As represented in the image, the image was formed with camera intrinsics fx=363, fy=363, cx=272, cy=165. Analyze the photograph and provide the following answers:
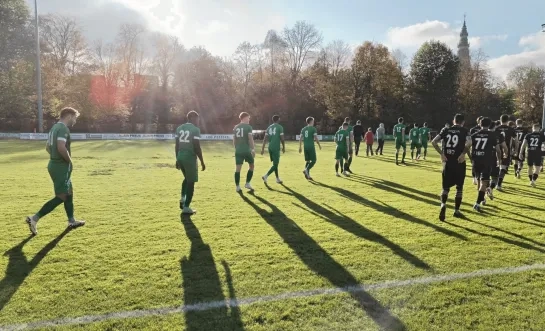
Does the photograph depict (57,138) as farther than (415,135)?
No

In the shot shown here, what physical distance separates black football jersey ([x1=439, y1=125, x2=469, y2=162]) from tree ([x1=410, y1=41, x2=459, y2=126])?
48232mm

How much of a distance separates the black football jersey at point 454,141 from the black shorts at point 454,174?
116 mm

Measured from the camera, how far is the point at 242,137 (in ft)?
30.7

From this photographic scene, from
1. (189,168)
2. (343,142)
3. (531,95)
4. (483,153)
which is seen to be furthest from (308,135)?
(531,95)

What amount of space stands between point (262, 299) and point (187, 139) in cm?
403

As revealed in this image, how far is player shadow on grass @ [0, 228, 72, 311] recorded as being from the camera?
3846mm

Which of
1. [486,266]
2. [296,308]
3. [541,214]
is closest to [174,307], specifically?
[296,308]

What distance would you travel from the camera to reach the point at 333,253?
16.7 feet

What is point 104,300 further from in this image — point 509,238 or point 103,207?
point 509,238

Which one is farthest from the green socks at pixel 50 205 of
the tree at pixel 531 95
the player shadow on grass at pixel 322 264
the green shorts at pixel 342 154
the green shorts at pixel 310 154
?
the tree at pixel 531 95

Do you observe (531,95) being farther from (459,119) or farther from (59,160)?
(59,160)

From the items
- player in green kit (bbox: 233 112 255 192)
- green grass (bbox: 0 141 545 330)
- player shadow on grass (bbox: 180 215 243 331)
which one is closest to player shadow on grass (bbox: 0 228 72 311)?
green grass (bbox: 0 141 545 330)

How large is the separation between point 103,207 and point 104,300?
4.50 metres

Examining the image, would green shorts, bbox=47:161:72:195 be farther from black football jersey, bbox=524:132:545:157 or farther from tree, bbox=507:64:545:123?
tree, bbox=507:64:545:123
